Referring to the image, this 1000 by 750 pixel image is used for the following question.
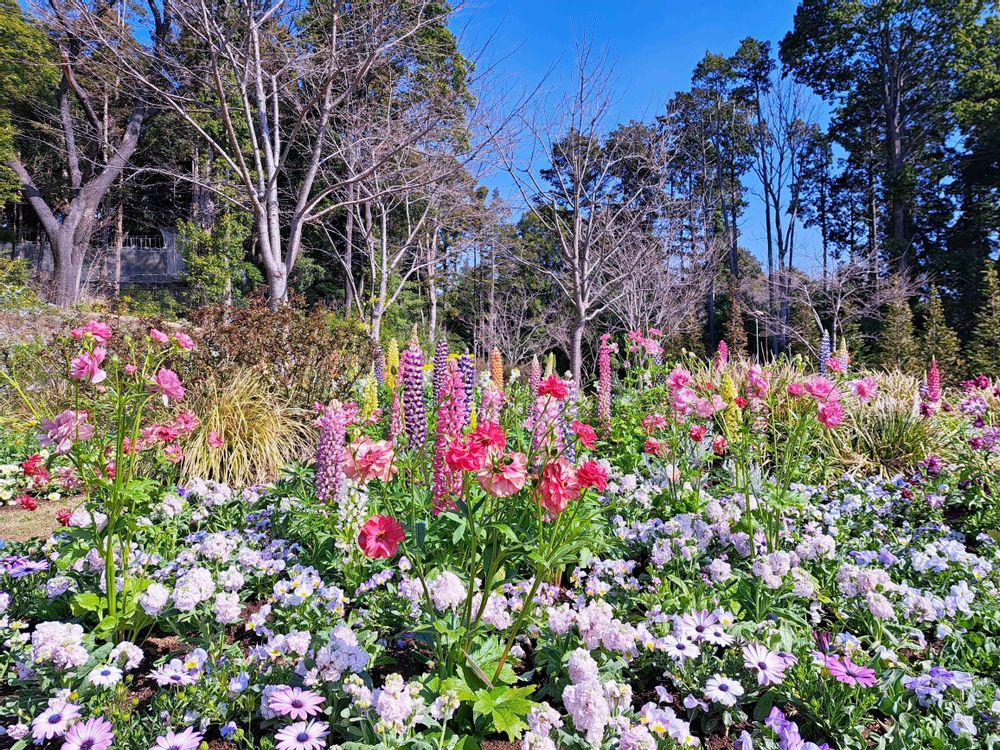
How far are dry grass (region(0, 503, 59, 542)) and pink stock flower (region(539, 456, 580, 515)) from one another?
12.8 feet

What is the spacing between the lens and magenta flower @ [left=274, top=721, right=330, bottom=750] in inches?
52.5

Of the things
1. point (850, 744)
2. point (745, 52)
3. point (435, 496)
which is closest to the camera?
point (850, 744)

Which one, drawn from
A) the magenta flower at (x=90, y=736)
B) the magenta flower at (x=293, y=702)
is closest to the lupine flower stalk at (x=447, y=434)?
the magenta flower at (x=293, y=702)

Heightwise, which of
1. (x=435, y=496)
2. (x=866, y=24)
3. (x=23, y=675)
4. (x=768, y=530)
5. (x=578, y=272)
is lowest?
(x=23, y=675)

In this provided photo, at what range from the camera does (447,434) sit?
7.80 ft

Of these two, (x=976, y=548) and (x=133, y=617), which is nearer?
(x=133, y=617)

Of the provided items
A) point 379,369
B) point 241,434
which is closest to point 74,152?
point 379,369

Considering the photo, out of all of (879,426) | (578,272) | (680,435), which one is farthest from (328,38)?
(879,426)

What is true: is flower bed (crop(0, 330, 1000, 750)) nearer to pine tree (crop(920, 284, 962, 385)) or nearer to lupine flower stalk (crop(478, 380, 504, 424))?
lupine flower stalk (crop(478, 380, 504, 424))

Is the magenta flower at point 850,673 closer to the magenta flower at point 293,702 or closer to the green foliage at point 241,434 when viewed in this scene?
the magenta flower at point 293,702

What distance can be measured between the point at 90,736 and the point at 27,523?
3.76 meters

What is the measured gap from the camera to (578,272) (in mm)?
9086

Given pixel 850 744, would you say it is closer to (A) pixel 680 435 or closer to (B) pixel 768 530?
(B) pixel 768 530

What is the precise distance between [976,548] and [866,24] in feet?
95.1
